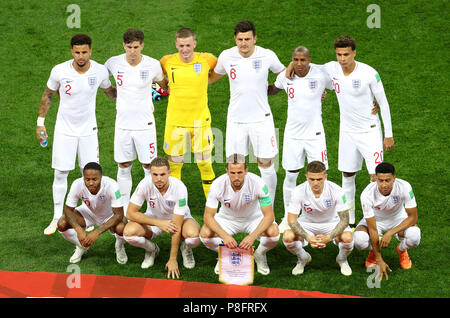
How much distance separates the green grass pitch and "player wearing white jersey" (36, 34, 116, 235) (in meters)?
1.00

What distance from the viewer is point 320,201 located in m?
8.81

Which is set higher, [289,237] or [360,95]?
[360,95]

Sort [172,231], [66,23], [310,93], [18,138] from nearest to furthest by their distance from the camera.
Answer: [172,231] < [310,93] < [18,138] < [66,23]

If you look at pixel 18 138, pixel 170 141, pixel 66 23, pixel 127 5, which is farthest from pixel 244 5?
pixel 170 141

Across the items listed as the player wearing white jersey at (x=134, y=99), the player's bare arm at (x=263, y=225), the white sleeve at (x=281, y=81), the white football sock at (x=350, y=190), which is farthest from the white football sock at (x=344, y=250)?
the player wearing white jersey at (x=134, y=99)

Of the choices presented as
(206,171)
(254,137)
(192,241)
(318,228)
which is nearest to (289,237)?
(318,228)

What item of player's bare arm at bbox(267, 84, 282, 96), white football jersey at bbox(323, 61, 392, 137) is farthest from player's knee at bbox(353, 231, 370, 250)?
player's bare arm at bbox(267, 84, 282, 96)

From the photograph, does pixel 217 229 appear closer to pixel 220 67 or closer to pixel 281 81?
pixel 281 81

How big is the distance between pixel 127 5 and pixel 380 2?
515cm

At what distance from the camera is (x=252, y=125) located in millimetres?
9922

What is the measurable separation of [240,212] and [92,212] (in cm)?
172

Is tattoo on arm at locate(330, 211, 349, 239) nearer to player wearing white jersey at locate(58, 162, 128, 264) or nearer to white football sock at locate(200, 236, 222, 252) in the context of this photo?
white football sock at locate(200, 236, 222, 252)

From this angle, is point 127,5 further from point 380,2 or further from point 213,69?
point 213,69

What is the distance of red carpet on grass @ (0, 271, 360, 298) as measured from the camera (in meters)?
8.31
